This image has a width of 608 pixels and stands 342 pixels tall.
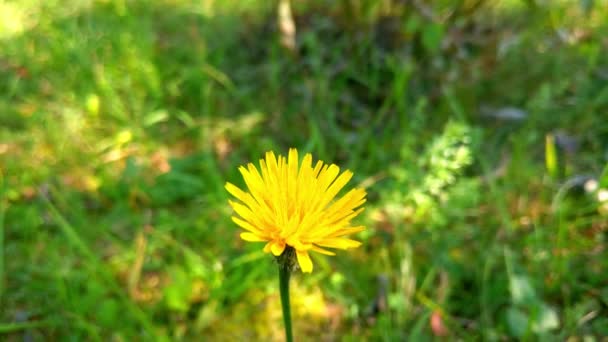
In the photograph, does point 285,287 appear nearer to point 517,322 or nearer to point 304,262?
point 304,262

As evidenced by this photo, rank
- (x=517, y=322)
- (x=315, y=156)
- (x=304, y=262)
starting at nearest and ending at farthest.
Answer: (x=304, y=262)
(x=517, y=322)
(x=315, y=156)

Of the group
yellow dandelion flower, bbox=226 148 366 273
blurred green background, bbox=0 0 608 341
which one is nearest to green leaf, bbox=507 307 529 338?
blurred green background, bbox=0 0 608 341

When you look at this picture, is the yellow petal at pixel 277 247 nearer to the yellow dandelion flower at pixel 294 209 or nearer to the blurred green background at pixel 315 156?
the yellow dandelion flower at pixel 294 209

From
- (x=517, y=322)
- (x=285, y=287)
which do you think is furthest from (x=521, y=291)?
(x=285, y=287)

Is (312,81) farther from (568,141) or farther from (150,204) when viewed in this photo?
(568,141)

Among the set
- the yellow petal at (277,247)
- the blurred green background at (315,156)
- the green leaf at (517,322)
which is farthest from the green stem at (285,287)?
the green leaf at (517,322)

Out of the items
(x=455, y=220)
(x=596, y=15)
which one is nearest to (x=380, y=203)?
(x=455, y=220)

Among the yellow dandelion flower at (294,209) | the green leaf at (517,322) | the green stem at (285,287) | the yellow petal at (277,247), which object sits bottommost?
the green leaf at (517,322)
